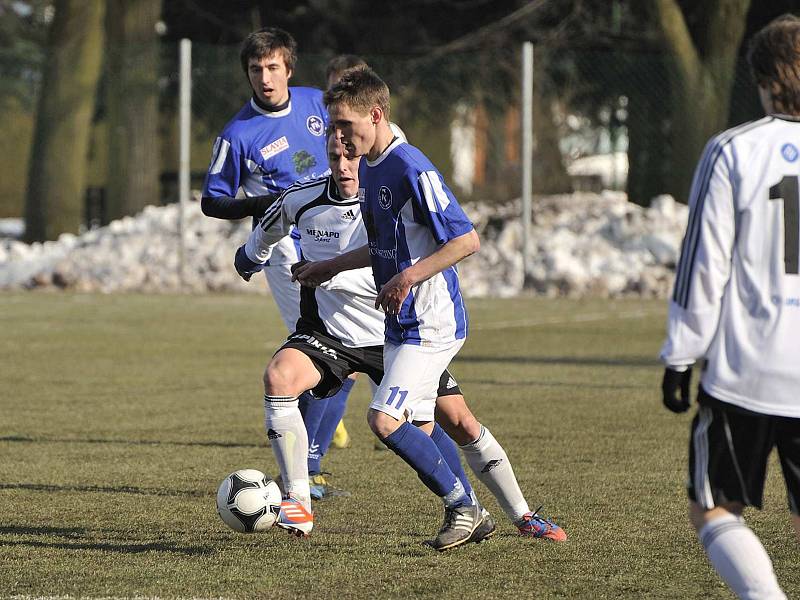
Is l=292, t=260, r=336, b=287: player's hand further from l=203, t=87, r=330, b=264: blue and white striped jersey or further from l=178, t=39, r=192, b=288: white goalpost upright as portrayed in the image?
l=178, t=39, r=192, b=288: white goalpost upright

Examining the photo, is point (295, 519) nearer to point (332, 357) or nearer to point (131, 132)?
point (332, 357)

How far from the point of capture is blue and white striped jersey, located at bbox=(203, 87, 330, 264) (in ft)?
23.8

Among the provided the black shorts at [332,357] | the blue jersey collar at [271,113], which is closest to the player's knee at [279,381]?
the black shorts at [332,357]

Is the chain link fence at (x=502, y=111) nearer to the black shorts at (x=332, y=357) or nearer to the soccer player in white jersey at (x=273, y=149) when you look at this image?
the soccer player in white jersey at (x=273, y=149)

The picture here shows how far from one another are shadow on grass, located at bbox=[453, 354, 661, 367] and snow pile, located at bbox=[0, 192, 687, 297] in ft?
21.3

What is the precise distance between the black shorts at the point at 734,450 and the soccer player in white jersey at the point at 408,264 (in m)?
1.51

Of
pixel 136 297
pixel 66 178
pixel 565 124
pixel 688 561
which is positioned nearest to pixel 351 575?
pixel 688 561

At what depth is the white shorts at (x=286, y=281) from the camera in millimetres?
7047

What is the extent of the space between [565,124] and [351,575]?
17362 mm

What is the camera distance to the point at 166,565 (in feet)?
16.5

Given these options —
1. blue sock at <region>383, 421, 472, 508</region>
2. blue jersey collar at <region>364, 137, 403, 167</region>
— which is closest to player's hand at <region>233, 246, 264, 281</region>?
blue jersey collar at <region>364, 137, 403, 167</region>

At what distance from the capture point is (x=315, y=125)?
7379 millimetres

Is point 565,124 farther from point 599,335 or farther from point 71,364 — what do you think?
point 71,364

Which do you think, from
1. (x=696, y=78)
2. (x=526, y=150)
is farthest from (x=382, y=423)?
(x=696, y=78)
